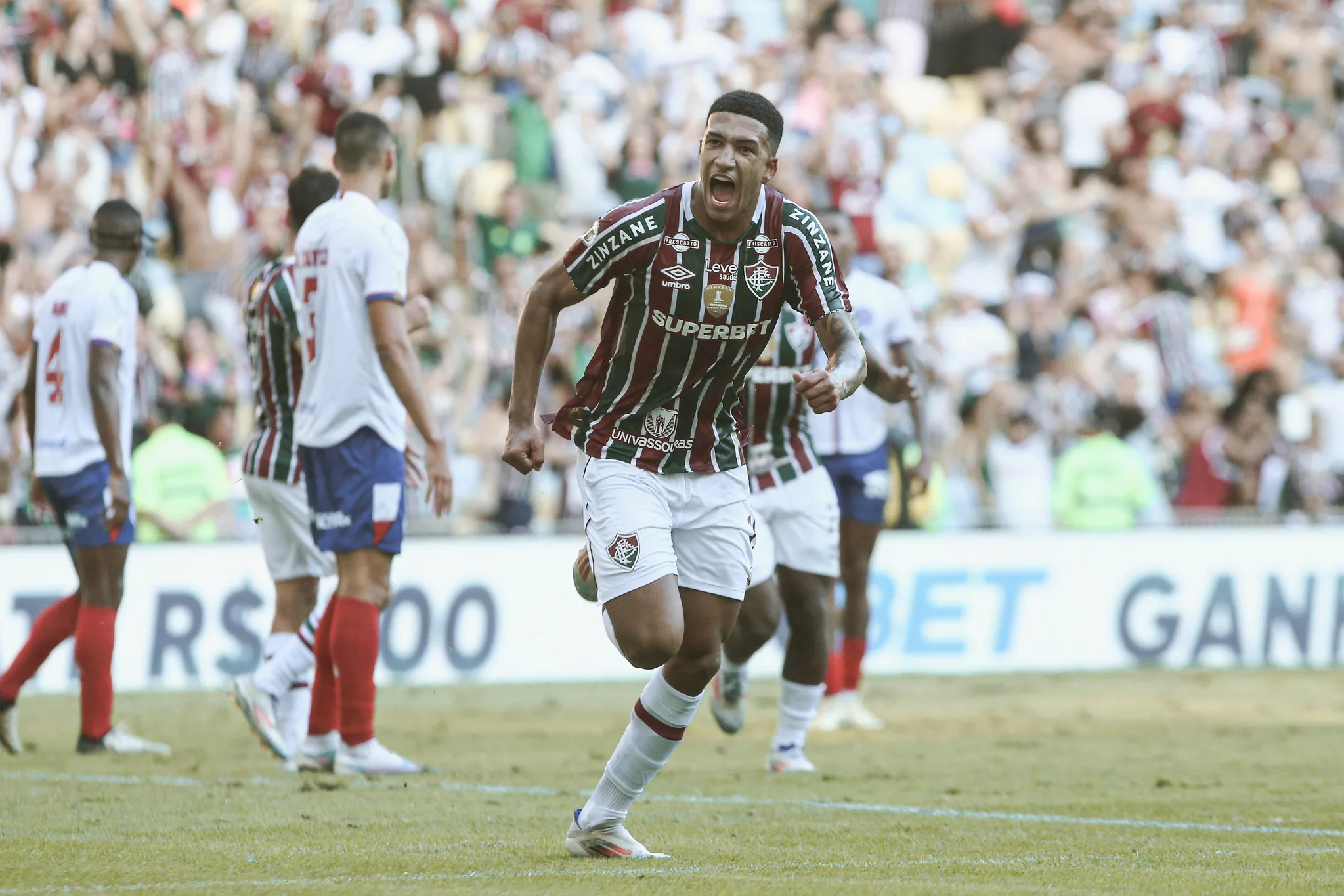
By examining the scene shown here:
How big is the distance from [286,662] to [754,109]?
399 centimetres

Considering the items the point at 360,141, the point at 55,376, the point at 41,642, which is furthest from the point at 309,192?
the point at 41,642

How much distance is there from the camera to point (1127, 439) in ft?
57.9

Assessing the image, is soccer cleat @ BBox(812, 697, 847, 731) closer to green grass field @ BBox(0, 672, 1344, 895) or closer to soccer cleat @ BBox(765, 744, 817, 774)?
green grass field @ BBox(0, 672, 1344, 895)

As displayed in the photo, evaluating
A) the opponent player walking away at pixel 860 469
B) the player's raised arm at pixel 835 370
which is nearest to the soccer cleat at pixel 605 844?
the player's raised arm at pixel 835 370

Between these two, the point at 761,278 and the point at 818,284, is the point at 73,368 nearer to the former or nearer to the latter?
the point at 761,278

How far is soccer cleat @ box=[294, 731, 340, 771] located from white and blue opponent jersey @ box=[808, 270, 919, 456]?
302 cm

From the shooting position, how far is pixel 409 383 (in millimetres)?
8070

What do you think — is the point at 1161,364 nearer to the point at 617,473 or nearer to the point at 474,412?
the point at 474,412

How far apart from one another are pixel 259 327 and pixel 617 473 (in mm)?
3371

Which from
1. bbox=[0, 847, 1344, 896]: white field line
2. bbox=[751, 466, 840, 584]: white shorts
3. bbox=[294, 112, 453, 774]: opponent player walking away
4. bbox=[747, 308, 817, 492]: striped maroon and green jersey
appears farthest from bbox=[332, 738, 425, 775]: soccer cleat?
bbox=[0, 847, 1344, 896]: white field line

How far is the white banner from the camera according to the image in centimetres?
Result: 1376

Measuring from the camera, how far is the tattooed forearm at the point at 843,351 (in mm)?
5754

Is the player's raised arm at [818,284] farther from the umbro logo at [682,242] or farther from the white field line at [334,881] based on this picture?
the white field line at [334,881]

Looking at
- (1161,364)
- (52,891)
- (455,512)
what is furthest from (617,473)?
(1161,364)
